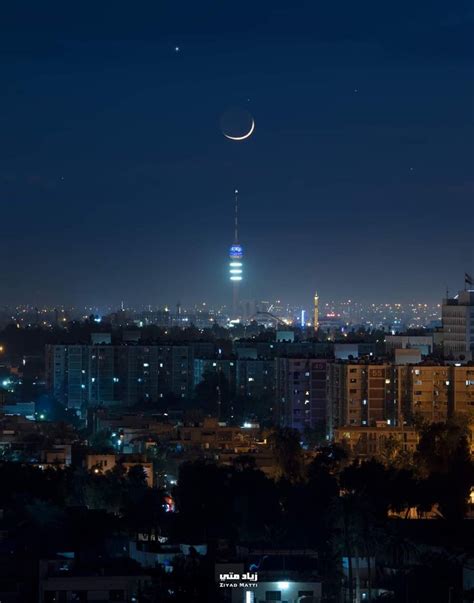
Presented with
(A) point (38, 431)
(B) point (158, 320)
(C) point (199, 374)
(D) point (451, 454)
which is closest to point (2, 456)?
(A) point (38, 431)

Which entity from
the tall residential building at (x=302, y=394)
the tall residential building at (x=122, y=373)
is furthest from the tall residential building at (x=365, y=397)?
the tall residential building at (x=122, y=373)

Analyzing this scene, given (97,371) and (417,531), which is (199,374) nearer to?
(97,371)

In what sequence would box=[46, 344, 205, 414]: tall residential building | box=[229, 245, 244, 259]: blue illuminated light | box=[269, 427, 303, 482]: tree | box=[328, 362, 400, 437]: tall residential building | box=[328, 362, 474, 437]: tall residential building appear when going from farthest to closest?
box=[229, 245, 244, 259]: blue illuminated light < box=[46, 344, 205, 414]: tall residential building < box=[328, 362, 400, 437]: tall residential building < box=[328, 362, 474, 437]: tall residential building < box=[269, 427, 303, 482]: tree

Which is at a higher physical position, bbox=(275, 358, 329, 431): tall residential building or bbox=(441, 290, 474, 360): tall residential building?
bbox=(441, 290, 474, 360): tall residential building

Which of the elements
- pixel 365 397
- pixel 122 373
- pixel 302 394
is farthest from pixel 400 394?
pixel 122 373

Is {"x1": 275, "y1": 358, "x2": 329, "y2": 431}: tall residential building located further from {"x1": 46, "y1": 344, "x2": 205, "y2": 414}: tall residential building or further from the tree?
the tree

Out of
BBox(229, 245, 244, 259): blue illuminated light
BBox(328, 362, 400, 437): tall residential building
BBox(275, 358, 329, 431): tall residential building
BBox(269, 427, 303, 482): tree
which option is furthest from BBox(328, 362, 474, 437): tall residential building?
BBox(229, 245, 244, 259): blue illuminated light

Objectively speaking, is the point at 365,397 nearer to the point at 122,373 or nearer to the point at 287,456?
the point at 287,456
